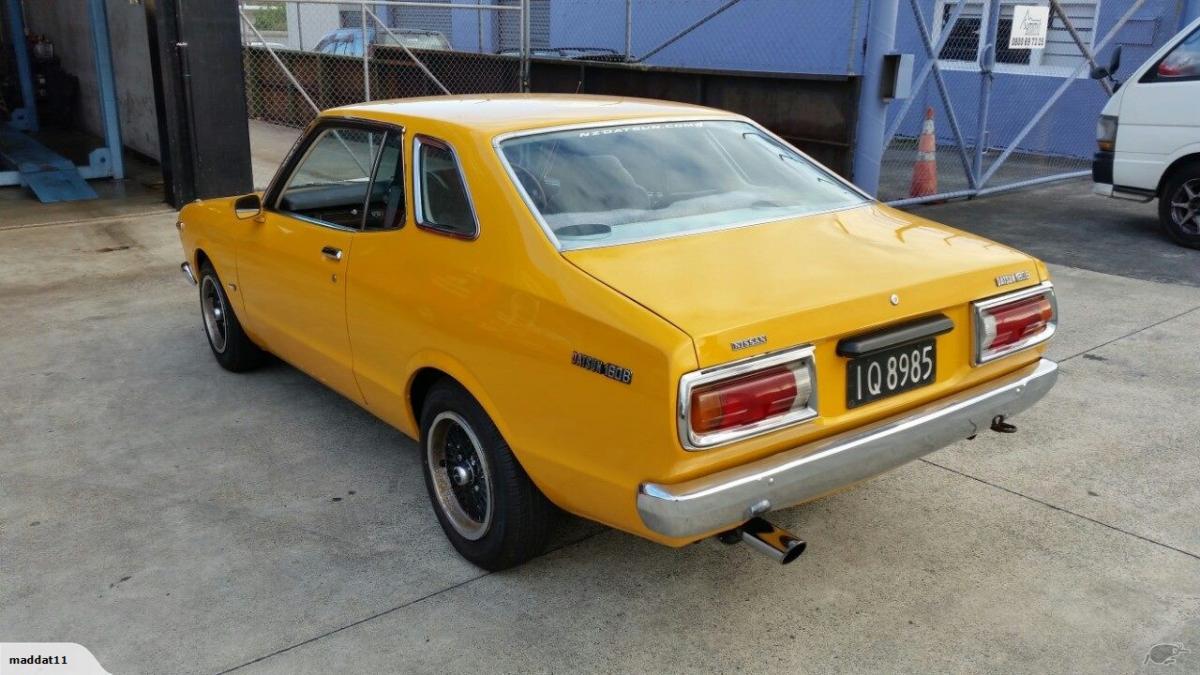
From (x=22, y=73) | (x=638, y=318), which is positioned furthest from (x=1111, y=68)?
(x=22, y=73)

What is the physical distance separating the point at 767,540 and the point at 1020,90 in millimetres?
12783

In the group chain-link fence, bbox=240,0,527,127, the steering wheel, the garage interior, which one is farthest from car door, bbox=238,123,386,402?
chain-link fence, bbox=240,0,527,127

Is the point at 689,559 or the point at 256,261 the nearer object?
the point at 689,559

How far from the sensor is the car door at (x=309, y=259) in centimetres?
413

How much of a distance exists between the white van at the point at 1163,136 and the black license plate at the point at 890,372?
6409 millimetres

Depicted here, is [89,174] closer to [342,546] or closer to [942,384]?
[342,546]

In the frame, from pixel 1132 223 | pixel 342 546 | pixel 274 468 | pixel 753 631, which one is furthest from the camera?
pixel 1132 223

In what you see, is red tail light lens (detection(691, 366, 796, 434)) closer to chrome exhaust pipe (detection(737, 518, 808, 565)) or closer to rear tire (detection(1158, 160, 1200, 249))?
chrome exhaust pipe (detection(737, 518, 808, 565))

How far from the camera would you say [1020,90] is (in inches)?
547

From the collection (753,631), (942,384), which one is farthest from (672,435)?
(942,384)

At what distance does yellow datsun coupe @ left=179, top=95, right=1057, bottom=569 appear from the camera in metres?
2.82

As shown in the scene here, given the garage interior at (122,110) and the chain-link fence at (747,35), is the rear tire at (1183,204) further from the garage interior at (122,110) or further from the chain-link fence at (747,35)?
the garage interior at (122,110)

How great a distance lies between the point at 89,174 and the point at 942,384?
10.6 m

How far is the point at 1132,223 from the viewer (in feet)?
31.5
